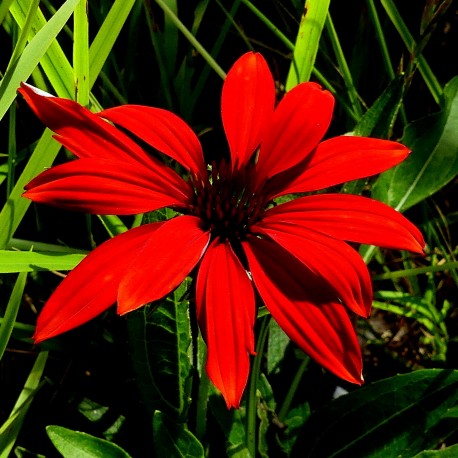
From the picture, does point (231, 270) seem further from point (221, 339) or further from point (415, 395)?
point (415, 395)

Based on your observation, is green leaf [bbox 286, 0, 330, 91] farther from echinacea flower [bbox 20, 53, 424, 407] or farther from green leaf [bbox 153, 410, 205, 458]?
green leaf [bbox 153, 410, 205, 458]

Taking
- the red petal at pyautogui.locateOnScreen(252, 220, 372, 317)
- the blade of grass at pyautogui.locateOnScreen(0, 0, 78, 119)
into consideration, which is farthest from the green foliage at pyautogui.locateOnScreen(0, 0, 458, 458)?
the red petal at pyautogui.locateOnScreen(252, 220, 372, 317)

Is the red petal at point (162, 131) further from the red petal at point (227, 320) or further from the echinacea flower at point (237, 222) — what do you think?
the red petal at point (227, 320)

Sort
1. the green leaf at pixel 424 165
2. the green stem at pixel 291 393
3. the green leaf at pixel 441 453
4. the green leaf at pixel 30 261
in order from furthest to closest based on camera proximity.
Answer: the green leaf at pixel 424 165, the green stem at pixel 291 393, the green leaf at pixel 441 453, the green leaf at pixel 30 261

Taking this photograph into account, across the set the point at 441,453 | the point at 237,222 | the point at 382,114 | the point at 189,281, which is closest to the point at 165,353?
the point at 189,281

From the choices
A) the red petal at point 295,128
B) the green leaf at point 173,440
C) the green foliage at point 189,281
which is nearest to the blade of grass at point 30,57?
the green foliage at point 189,281
